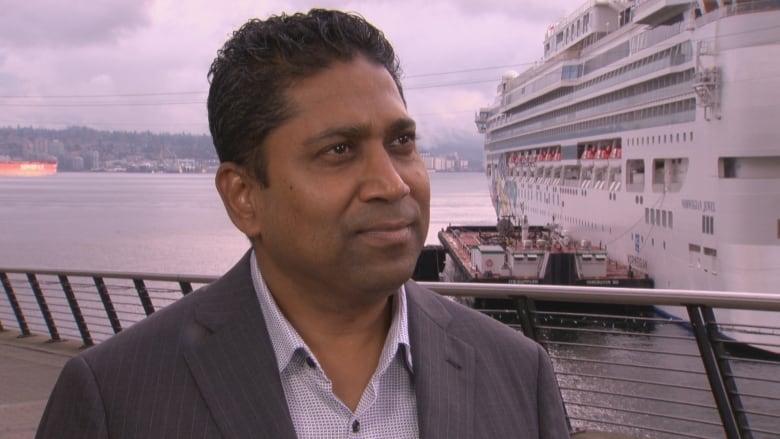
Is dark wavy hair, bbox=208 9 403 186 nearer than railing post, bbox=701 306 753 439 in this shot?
Yes

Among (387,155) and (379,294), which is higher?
(387,155)

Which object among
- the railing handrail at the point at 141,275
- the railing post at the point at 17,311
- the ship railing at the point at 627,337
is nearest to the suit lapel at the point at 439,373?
the ship railing at the point at 627,337

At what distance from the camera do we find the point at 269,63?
147 centimetres

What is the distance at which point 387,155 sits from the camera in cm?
143

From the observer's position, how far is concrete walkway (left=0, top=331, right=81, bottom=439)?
4.78m

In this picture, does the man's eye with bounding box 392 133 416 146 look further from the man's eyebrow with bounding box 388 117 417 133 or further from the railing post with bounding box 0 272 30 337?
the railing post with bounding box 0 272 30 337

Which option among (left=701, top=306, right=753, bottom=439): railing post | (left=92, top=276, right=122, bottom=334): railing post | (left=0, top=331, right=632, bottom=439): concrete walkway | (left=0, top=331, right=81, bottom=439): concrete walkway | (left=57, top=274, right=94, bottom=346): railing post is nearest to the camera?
(left=701, top=306, right=753, bottom=439): railing post

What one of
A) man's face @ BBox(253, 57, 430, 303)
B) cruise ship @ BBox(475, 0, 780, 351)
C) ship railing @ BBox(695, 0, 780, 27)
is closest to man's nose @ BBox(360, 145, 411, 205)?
man's face @ BBox(253, 57, 430, 303)

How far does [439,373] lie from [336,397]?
203 millimetres

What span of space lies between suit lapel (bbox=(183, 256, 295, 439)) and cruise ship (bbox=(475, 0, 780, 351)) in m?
21.4

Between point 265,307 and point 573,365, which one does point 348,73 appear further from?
point 573,365

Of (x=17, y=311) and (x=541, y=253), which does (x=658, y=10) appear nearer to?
(x=541, y=253)

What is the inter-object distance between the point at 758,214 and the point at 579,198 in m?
14.1

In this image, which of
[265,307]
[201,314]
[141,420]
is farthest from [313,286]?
[141,420]
